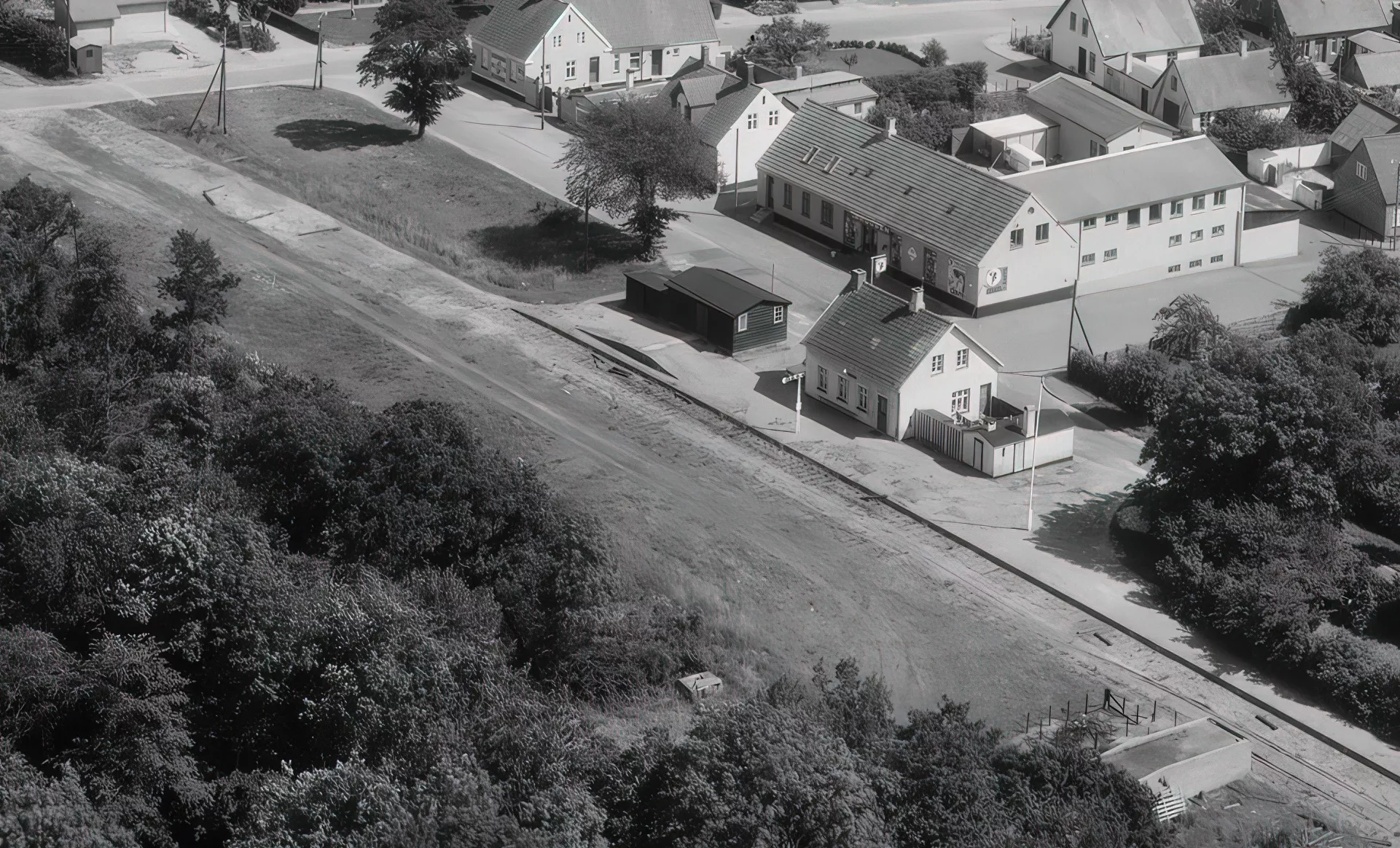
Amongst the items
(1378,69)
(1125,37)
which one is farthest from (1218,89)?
(1378,69)

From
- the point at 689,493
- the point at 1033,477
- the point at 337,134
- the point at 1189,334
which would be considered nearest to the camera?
the point at 689,493

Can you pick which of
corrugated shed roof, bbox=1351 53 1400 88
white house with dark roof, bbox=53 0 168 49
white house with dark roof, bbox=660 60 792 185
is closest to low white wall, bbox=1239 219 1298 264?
white house with dark roof, bbox=660 60 792 185

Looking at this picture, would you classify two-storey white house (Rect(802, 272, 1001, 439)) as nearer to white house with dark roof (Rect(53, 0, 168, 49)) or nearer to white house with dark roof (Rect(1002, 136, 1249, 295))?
white house with dark roof (Rect(1002, 136, 1249, 295))

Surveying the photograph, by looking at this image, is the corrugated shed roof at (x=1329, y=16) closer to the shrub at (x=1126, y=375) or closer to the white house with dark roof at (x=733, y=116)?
the white house with dark roof at (x=733, y=116)

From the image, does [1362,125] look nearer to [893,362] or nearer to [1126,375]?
[1126,375]

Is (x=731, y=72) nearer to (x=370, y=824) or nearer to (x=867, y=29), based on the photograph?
(x=867, y=29)

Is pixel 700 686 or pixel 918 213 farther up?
pixel 918 213
